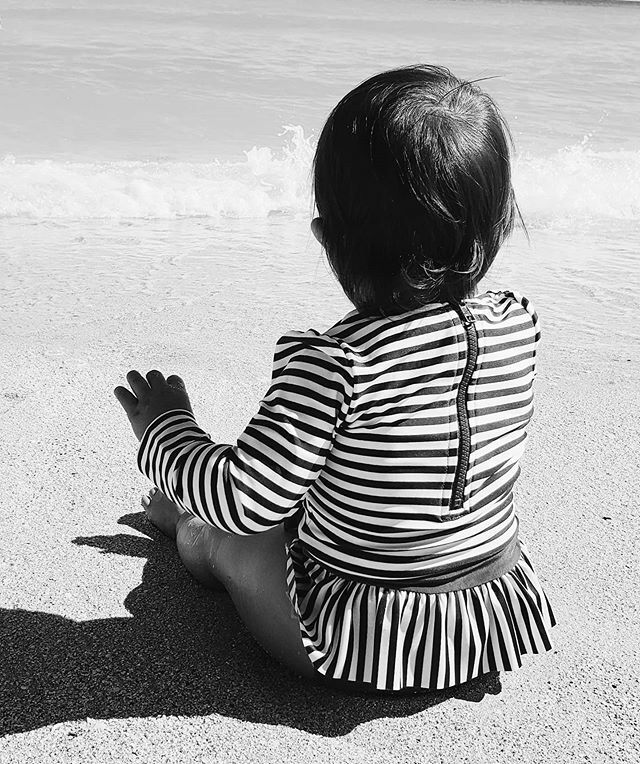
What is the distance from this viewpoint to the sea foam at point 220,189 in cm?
632

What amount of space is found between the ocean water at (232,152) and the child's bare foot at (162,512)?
69.0 inches

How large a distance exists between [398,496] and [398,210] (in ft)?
1.58

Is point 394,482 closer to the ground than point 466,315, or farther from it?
closer to the ground

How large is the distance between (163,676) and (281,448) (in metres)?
0.59

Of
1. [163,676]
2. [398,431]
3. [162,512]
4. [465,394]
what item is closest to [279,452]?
[398,431]

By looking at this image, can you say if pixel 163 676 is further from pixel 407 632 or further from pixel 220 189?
pixel 220 189

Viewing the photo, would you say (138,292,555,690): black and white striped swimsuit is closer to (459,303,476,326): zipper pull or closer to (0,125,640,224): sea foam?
(459,303,476,326): zipper pull

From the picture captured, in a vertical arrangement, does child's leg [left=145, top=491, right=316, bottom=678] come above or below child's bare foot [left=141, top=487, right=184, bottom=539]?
above

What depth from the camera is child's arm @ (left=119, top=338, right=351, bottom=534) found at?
1.52 metres

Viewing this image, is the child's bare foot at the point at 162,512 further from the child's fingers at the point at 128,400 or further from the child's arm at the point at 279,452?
the child's arm at the point at 279,452

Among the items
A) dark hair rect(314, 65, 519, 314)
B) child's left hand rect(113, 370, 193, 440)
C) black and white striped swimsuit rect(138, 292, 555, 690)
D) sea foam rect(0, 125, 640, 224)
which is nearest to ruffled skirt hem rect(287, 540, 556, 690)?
black and white striped swimsuit rect(138, 292, 555, 690)

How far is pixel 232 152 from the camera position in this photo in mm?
9320

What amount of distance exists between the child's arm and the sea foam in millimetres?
4841

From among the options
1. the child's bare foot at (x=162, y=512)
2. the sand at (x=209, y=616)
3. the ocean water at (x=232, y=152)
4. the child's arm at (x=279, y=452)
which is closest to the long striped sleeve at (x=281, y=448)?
the child's arm at (x=279, y=452)
